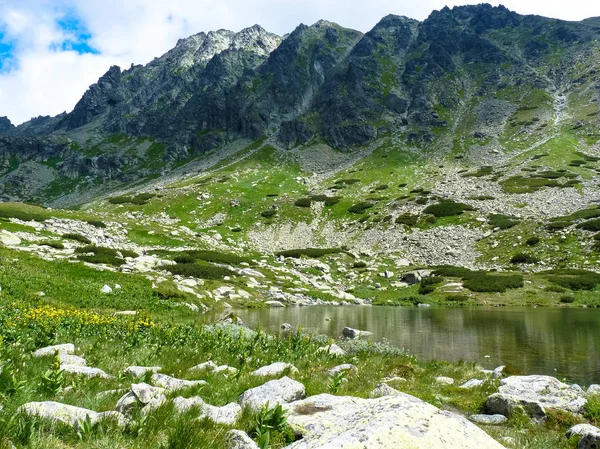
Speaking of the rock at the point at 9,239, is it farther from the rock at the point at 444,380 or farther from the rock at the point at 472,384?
the rock at the point at 472,384

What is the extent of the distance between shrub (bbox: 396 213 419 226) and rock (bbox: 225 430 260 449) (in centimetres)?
6718

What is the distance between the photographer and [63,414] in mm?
4207

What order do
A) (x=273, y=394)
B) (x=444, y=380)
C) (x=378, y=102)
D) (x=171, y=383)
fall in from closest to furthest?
(x=273, y=394) → (x=171, y=383) → (x=444, y=380) → (x=378, y=102)

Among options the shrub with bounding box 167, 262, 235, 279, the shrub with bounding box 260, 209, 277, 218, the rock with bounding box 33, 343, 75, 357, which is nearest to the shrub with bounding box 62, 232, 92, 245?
the shrub with bounding box 167, 262, 235, 279

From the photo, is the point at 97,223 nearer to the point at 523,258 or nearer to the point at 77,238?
the point at 77,238

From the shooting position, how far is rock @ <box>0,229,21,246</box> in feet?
114

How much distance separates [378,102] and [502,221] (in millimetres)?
103980

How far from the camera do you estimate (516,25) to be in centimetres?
19112

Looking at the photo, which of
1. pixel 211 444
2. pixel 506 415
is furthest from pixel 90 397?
pixel 506 415

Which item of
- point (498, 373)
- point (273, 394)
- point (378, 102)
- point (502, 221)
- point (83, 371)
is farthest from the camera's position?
point (378, 102)

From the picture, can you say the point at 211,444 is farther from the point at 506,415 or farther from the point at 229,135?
the point at 229,135

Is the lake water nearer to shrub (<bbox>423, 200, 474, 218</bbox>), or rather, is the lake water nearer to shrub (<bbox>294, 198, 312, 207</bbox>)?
shrub (<bbox>423, 200, 474, 218</bbox>)

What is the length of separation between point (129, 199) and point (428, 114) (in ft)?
342

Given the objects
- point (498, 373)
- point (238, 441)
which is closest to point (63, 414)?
point (238, 441)
